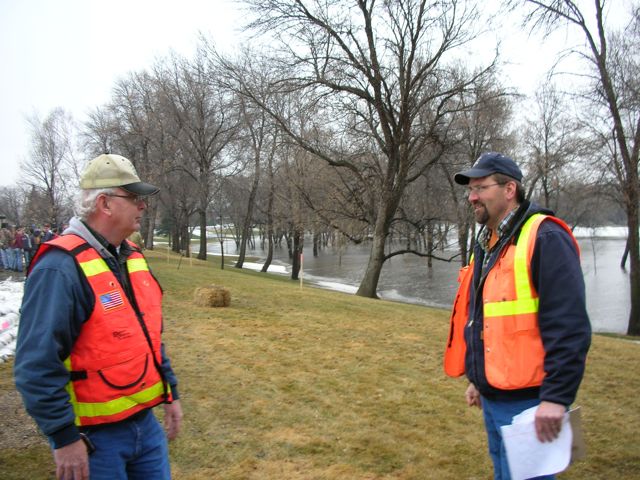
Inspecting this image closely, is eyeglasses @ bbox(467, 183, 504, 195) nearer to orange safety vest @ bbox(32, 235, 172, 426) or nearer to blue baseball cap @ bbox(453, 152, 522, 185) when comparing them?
blue baseball cap @ bbox(453, 152, 522, 185)

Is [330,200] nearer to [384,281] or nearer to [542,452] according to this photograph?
[384,281]

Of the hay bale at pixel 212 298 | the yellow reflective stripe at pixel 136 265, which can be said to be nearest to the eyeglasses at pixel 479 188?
the yellow reflective stripe at pixel 136 265

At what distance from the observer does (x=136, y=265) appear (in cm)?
250

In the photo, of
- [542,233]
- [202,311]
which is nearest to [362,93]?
[202,311]

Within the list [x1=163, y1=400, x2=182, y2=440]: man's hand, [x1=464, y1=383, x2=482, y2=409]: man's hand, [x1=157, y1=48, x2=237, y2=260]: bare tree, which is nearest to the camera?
[x1=163, y1=400, x2=182, y2=440]: man's hand

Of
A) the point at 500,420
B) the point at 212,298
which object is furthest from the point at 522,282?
the point at 212,298

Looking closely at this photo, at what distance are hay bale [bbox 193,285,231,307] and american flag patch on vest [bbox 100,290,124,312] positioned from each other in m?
9.19

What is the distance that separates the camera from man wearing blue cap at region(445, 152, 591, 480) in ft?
7.00

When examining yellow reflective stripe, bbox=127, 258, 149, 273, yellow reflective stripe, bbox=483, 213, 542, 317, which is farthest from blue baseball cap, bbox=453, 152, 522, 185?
yellow reflective stripe, bbox=127, 258, 149, 273

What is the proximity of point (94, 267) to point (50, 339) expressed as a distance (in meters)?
0.37

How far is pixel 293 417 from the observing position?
502cm

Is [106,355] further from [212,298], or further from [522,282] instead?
[212,298]

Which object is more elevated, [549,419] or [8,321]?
[549,419]

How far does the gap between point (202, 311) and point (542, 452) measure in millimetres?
9137
